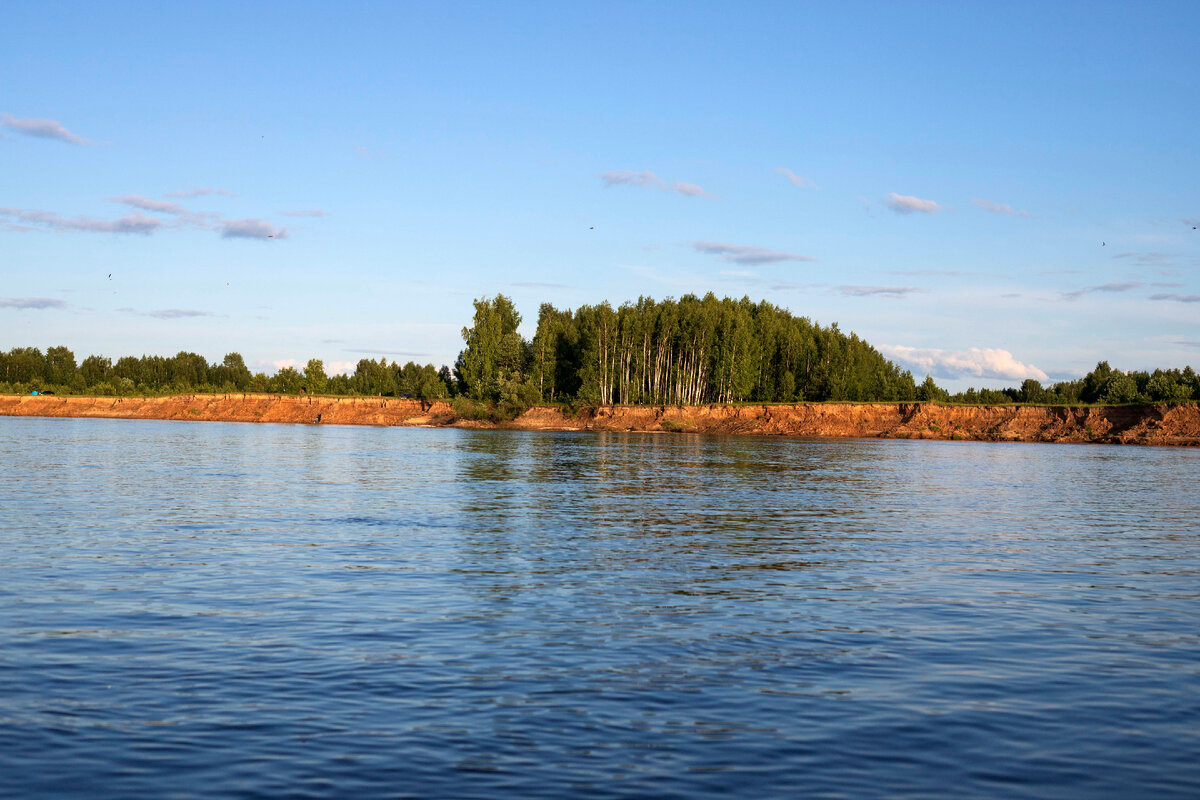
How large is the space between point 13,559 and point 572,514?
17612 millimetres

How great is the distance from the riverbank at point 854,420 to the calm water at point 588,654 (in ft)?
333

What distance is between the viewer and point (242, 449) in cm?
7606

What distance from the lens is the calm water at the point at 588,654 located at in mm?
9641

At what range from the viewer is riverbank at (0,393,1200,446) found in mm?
121125

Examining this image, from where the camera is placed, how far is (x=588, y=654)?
45.9ft

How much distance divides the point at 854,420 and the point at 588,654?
131108 mm

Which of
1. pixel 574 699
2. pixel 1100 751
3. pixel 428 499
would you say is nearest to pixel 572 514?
pixel 428 499

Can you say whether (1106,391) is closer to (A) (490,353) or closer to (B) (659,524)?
(A) (490,353)

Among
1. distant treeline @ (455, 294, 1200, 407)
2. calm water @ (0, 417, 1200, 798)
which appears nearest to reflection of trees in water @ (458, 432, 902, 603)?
calm water @ (0, 417, 1200, 798)

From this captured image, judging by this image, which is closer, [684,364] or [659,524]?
[659,524]

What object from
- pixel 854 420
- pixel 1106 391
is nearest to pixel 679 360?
pixel 854 420

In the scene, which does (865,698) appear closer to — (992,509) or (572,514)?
(572,514)

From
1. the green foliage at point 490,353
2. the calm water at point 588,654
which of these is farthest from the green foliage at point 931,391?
the calm water at point 588,654

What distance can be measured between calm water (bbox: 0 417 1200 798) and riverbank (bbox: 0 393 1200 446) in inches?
3995
